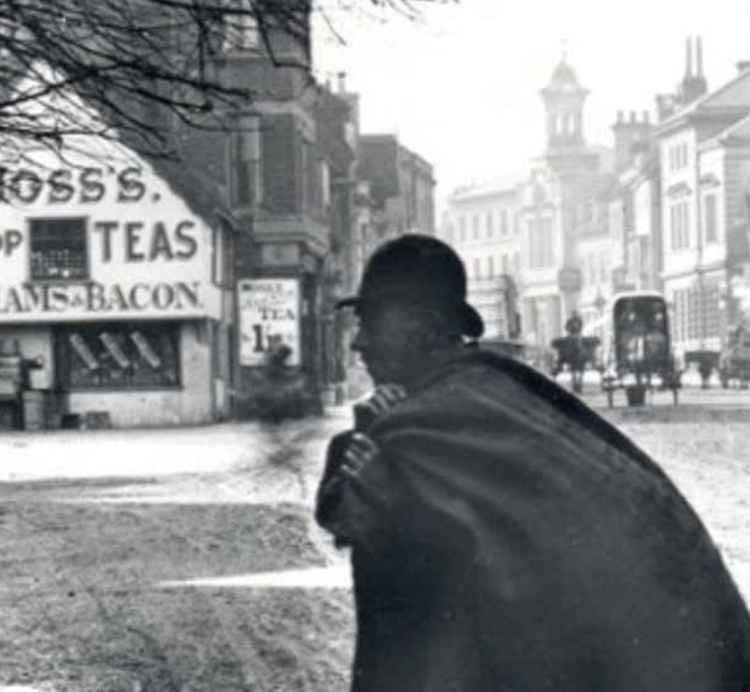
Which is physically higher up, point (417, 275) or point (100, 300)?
point (100, 300)

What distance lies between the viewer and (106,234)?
46969mm

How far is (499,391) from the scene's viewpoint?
183 inches

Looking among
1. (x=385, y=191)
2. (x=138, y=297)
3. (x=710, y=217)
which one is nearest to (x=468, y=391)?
Result: (x=138, y=297)

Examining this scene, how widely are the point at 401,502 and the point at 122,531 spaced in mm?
13758

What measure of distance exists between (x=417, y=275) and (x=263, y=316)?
148 feet

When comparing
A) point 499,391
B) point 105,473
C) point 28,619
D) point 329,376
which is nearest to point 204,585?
point 28,619

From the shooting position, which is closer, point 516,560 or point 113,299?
point 516,560

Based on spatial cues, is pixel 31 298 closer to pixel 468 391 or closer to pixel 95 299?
pixel 95 299

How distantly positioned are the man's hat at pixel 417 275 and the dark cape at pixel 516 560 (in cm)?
19

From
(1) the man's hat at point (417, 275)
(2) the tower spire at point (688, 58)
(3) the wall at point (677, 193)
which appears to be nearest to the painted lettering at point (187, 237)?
(1) the man's hat at point (417, 275)

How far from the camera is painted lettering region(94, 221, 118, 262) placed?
154 ft

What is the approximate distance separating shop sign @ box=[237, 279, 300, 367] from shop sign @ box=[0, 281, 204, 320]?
2.79 meters

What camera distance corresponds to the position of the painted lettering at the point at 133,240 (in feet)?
154

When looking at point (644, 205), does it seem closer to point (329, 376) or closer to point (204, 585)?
point (329, 376)
